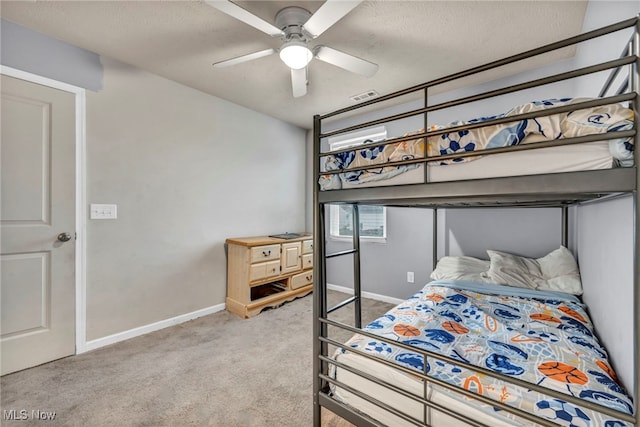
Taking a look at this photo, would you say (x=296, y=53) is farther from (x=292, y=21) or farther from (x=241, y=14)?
(x=241, y=14)

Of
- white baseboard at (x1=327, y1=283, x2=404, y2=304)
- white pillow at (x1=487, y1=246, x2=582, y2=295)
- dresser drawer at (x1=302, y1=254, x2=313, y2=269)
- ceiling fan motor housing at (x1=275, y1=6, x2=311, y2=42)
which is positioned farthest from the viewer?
dresser drawer at (x1=302, y1=254, x2=313, y2=269)

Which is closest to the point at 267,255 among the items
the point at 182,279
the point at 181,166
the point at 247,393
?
the point at 182,279

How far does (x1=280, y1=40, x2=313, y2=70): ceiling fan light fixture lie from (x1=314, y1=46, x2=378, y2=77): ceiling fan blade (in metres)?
0.09

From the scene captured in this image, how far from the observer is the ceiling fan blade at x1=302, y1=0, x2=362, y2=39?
147 cm

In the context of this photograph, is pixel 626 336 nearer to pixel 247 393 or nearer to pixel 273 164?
pixel 247 393

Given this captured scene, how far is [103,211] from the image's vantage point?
7.82 feet

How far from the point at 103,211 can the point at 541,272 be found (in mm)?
3686

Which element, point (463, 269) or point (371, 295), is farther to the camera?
point (371, 295)

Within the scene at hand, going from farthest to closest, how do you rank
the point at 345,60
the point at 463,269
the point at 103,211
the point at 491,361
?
the point at 463,269 → the point at 103,211 → the point at 345,60 → the point at 491,361

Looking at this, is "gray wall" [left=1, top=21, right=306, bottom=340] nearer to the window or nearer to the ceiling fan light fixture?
the window

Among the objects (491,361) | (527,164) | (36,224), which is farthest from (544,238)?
(36,224)

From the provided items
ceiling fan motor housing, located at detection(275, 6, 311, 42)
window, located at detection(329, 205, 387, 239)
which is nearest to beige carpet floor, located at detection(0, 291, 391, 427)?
window, located at detection(329, 205, 387, 239)

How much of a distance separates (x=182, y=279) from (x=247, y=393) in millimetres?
1578

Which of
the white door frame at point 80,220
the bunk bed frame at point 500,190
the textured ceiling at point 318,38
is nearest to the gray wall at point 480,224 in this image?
the textured ceiling at point 318,38
